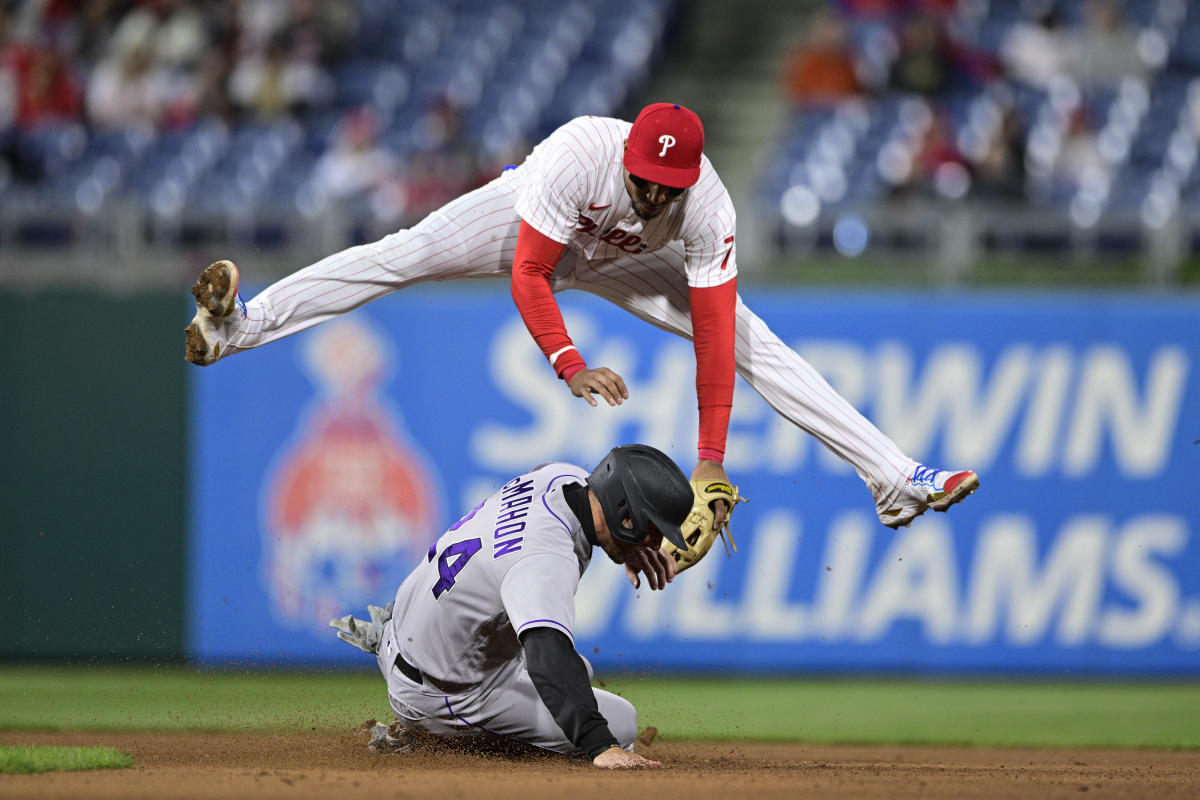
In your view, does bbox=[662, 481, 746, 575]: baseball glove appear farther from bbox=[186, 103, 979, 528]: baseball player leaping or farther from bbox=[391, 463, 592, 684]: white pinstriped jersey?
bbox=[391, 463, 592, 684]: white pinstriped jersey

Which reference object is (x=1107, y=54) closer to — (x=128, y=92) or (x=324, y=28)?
(x=324, y=28)

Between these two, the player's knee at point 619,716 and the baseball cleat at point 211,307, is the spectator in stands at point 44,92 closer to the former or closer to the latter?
the baseball cleat at point 211,307

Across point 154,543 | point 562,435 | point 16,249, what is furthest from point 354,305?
point 16,249

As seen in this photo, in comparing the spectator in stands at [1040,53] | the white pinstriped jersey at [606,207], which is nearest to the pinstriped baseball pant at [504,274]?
the white pinstriped jersey at [606,207]

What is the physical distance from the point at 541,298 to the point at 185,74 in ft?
27.6

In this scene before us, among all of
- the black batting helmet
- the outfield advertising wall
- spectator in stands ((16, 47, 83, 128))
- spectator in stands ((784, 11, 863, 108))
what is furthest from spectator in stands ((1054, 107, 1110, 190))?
spectator in stands ((16, 47, 83, 128))

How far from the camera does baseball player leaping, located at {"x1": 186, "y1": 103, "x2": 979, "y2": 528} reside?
551 cm

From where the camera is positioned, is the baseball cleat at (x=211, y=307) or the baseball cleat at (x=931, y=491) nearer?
the baseball cleat at (x=211, y=307)

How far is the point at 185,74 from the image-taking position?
12.9 metres

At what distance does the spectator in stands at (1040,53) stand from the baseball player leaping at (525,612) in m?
7.36

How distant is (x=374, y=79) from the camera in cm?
1291

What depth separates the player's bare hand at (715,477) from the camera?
5859 millimetres

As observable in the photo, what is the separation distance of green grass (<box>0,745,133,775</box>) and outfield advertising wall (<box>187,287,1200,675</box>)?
3368 millimetres

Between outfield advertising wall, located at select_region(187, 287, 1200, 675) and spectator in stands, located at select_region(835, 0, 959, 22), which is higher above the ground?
spectator in stands, located at select_region(835, 0, 959, 22)
